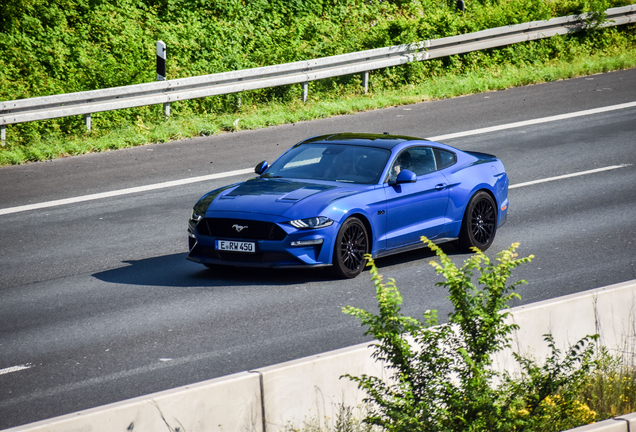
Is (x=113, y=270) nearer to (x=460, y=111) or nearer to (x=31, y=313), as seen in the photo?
(x=31, y=313)

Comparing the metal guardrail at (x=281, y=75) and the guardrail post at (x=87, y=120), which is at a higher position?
the metal guardrail at (x=281, y=75)

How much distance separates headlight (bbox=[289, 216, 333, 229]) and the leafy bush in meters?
3.57

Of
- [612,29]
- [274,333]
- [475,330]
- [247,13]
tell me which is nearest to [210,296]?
[274,333]

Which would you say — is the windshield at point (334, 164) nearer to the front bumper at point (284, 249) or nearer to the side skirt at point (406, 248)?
the side skirt at point (406, 248)

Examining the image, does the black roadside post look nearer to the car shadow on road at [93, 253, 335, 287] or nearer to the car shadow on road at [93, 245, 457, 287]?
the car shadow on road at [93, 245, 457, 287]

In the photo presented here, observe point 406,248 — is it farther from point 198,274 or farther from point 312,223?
point 198,274

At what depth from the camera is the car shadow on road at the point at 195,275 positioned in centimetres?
973

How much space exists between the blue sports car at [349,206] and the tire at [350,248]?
0.01m

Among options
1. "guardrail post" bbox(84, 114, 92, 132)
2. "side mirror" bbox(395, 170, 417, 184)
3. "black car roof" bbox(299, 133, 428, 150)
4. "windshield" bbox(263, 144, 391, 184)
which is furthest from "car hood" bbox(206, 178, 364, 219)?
"guardrail post" bbox(84, 114, 92, 132)

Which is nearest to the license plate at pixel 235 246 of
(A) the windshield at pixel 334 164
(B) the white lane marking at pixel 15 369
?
(A) the windshield at pixel 334 164

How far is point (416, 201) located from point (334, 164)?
3.58 ft

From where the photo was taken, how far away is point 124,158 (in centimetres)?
1606

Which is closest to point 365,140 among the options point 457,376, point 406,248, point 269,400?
point 406,248

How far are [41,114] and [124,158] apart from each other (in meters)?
2.04
